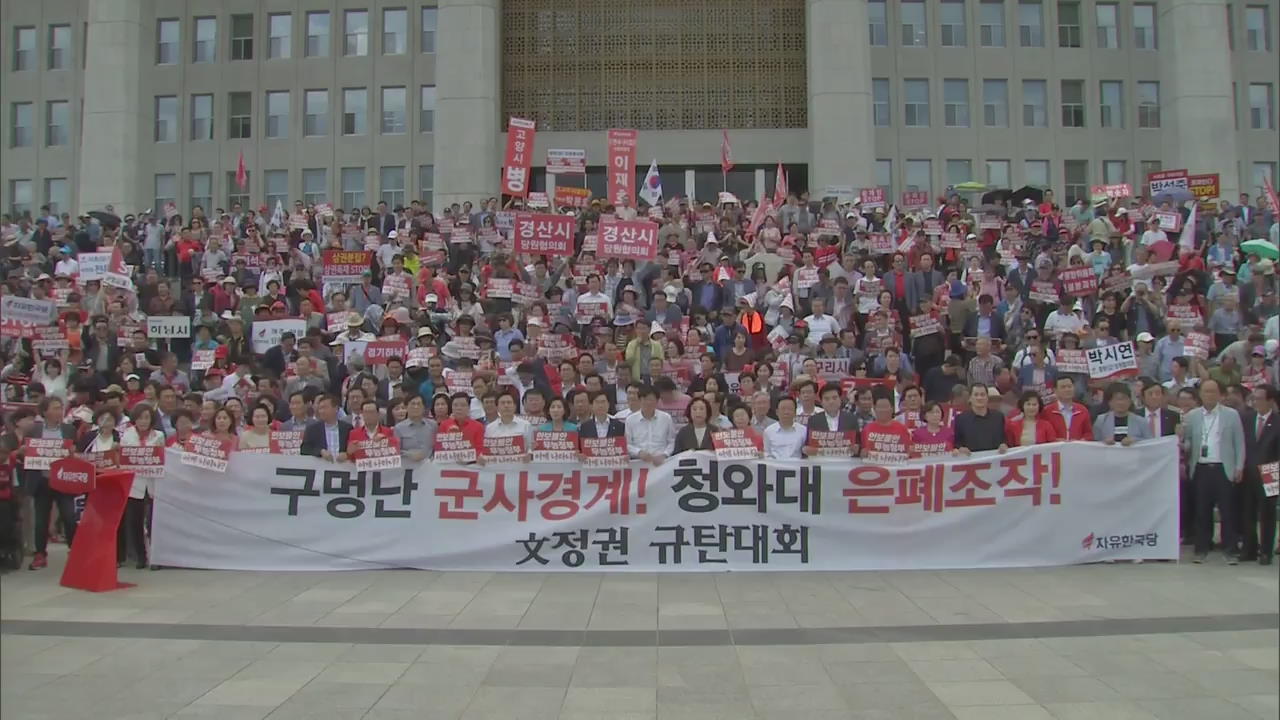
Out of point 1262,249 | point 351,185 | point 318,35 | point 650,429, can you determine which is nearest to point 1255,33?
point 1262,249

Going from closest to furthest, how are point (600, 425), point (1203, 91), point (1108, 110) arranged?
point (600, 425) < point (1203, 91) < point (1108, 110)

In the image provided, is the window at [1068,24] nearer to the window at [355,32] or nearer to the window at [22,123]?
the window at [355,32]

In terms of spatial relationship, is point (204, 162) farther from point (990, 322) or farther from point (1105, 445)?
point (1105, 445)

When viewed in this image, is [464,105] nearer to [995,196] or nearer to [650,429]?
[995,196]

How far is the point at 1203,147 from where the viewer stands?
1375 inches

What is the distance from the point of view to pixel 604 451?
425 inches

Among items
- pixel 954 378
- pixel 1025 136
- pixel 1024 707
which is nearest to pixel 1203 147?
pixel 1025 136

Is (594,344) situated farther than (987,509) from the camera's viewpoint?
Yes

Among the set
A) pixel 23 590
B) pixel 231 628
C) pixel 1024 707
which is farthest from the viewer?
pixel 23 590

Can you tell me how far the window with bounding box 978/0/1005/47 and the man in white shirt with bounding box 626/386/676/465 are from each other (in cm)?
3436

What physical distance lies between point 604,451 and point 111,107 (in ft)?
109

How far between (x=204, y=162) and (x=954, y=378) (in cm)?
3659

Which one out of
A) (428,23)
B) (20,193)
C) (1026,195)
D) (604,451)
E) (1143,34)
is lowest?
(604,451)

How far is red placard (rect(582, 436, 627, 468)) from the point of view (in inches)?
424
